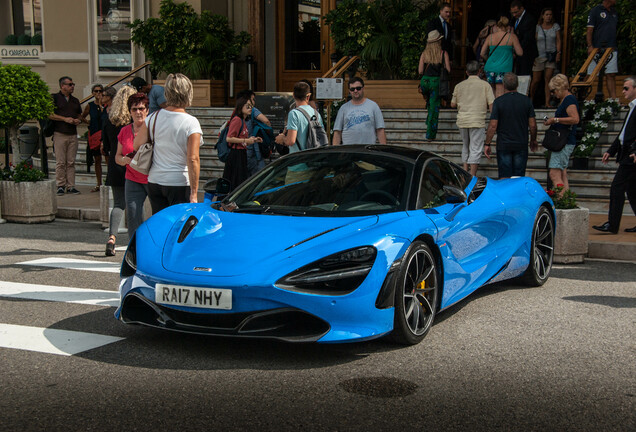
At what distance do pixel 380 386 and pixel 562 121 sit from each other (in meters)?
7.14

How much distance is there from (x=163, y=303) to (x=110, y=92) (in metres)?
7.98

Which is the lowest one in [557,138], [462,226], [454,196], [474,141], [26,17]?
[462,226]

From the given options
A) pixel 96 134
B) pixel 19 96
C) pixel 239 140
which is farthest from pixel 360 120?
pixel 96 134

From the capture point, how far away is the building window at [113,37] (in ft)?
66.3

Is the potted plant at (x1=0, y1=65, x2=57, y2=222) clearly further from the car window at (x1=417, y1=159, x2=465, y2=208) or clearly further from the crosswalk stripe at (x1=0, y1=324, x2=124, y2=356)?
the car window at (x1=417, y1=159, x2=465, y2=208)

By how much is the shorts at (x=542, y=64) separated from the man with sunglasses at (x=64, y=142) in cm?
849

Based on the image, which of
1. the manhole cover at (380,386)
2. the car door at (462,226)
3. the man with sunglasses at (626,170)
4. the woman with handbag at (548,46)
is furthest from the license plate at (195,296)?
the woman with handbag at (548,46)

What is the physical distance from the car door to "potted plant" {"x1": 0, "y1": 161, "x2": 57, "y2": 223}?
7.19 m

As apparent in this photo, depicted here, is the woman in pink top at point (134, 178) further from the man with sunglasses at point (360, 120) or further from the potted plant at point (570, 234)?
the potted plant at point (570, 234)

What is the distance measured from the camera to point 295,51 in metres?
20.2

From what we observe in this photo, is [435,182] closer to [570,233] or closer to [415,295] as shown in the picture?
[415,295]

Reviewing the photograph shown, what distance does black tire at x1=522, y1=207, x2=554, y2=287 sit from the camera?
295 inches

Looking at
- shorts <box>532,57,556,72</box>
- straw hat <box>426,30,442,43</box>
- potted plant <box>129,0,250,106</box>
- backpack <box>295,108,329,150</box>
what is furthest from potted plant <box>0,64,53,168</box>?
shorts <box>532,57,556,72</box>

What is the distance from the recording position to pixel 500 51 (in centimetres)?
1412
